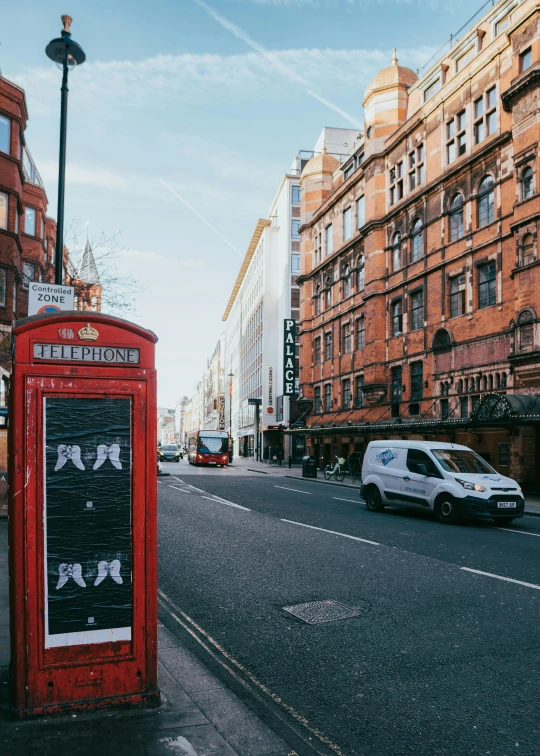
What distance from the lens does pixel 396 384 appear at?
35.6 metres

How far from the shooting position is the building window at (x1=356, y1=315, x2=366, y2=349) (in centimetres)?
3997

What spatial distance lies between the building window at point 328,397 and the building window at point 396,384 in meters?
9.46

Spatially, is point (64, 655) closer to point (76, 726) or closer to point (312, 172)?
point (76, 726)

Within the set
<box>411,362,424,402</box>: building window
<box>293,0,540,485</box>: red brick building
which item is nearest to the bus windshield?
<box>293,0,540,485</box>: red brick building

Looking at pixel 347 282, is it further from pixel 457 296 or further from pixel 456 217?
pixel 457 296

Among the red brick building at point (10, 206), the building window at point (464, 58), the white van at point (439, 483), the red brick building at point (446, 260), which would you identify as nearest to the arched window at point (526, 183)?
the red brick building at point (446, 260)

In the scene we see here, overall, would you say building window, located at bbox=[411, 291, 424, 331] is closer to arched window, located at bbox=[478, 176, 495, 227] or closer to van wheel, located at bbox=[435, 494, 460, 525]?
arched window, located at bbox=[478, 176, 495, 227]

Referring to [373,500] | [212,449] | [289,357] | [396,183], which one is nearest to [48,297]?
[373,500]

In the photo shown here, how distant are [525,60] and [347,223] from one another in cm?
1958

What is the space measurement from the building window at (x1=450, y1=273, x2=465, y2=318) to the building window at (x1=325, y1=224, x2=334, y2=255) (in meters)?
17.0

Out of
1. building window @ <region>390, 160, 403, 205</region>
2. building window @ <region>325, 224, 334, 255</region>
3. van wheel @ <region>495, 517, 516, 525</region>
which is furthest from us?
building window @ <region>325, 224, 334, 255</region>

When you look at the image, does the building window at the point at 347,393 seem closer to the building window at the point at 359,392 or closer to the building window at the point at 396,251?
the building window at the point at 359,392

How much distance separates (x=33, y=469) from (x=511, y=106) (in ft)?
88.7

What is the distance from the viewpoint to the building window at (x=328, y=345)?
45931 mm
